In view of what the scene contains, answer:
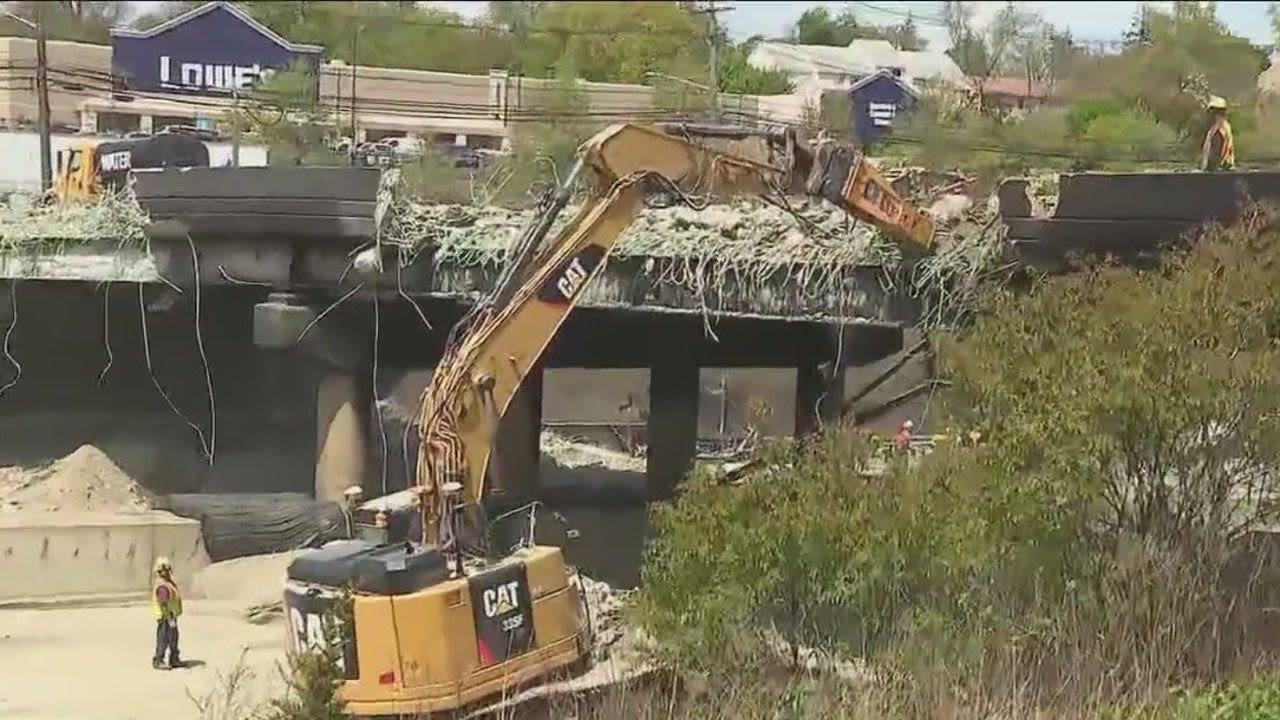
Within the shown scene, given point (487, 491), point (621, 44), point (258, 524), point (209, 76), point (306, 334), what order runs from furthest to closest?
point (209, 76)
point (621, 44)
point (258, 524)
point (306, 334)
point (487, 491)

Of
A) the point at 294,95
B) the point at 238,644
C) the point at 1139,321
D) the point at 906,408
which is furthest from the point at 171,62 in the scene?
the point at 1139,321

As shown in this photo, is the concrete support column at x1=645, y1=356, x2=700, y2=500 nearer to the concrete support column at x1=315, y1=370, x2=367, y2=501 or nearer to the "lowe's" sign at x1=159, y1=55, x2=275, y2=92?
the concrete support column at x1=315, y1=370, x2=367, y2=501

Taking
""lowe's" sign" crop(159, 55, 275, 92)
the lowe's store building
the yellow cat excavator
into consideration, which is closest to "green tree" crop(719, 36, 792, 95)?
the lowe's store building

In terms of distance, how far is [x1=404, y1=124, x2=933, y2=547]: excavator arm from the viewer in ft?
47.4

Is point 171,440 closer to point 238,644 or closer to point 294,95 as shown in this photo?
point 294,95

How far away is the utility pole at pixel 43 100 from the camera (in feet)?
96.4

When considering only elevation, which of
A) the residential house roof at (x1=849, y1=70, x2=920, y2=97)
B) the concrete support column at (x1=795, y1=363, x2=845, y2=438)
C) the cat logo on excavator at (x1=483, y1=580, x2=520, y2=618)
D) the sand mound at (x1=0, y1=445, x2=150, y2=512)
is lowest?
the sand mound at (x1=0, y1=445, x2=150, y2=512)

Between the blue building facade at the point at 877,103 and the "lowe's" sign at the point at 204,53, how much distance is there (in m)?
11.2

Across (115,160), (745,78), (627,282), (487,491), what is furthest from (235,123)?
(487,491)

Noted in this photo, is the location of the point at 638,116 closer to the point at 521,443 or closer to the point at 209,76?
the point at 521,443

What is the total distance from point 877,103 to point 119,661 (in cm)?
1970

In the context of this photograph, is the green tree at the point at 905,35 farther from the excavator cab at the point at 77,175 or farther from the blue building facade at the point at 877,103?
the excavator cab at the point at 77,175

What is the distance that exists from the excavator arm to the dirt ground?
2.60 metres

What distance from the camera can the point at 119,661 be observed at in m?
17.5
